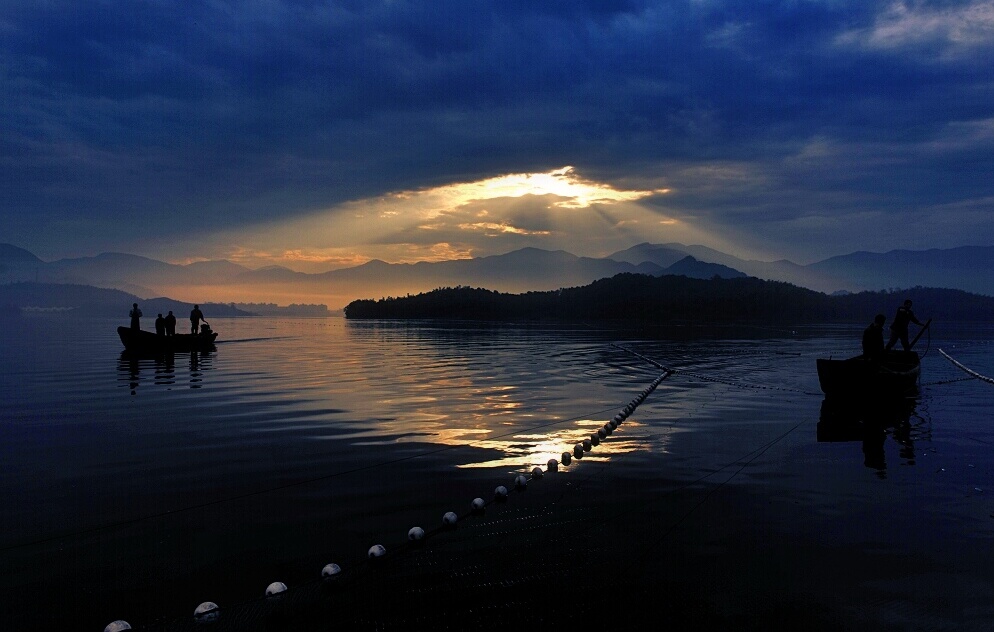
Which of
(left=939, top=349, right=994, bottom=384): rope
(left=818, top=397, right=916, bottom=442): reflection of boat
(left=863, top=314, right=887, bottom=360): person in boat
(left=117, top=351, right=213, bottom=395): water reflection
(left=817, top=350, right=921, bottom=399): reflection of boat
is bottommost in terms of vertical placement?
(left=818, top=397, right=916, bottom=442): reflection of boat

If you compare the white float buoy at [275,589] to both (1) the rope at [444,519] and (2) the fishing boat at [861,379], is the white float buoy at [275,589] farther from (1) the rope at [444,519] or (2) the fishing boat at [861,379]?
(2) the fishing boat at [861,379]

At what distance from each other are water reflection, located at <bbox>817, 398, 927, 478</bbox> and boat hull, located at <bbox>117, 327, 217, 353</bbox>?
128 ft

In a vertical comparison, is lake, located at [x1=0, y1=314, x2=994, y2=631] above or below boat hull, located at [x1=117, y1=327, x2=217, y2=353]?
below

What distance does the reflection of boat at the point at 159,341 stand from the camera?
138 feet

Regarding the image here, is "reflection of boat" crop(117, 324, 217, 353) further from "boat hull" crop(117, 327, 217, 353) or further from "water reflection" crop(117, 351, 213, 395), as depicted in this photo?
"water reflection" crop(117, 351, 213, 395)

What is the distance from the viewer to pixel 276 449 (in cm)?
1388

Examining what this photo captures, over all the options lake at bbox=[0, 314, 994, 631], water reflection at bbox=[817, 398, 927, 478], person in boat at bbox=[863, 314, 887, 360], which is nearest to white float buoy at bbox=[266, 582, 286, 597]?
lake at bbox=[0, 314, 994, 631]

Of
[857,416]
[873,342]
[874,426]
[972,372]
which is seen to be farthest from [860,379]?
[972,372]

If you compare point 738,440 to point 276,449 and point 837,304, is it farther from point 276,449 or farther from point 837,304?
point 837,304

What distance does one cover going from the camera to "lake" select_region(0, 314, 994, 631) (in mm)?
6613

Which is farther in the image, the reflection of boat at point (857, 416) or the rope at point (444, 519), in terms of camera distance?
the reflection of boat at point (857, 416)

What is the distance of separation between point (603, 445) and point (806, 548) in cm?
634

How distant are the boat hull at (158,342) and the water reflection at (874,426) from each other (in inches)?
1534

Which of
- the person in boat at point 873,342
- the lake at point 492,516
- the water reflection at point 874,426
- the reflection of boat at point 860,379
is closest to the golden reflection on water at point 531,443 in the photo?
the lake at point 492,516
